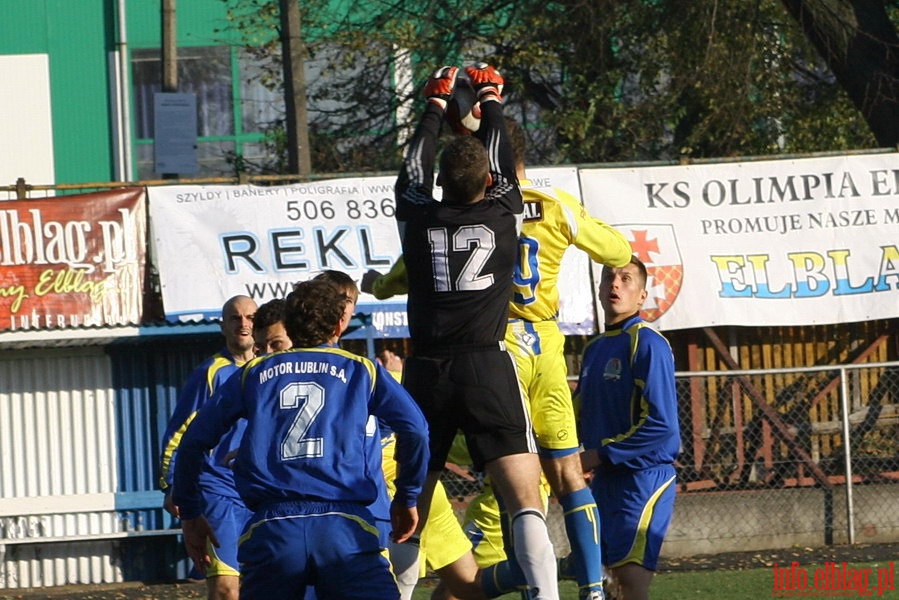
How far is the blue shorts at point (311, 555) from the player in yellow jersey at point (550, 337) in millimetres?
1542

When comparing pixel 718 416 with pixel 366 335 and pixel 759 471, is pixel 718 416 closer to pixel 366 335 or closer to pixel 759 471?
pixel 759 471

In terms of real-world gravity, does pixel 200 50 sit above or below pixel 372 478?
above

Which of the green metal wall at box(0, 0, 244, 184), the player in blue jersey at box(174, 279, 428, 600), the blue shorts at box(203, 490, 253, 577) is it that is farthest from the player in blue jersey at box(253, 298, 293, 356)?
the green metal wall at box(0, 0, 244, 184)

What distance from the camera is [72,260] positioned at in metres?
11.8

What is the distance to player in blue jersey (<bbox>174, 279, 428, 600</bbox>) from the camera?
511 cm

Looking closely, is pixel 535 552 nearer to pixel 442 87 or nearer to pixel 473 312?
pixel 473 312

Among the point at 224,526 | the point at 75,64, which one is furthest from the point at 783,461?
the point at 75,64

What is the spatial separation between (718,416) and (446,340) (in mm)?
7307

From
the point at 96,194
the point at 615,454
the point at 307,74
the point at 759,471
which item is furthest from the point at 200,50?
the point at 615,454

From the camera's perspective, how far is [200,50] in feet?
77.5

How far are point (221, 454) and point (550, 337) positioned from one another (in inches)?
79.1

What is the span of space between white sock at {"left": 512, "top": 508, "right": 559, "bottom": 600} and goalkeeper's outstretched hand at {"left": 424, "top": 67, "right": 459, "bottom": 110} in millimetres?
1820

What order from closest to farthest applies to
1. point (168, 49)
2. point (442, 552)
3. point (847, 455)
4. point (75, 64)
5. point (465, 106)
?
point (465, 106), point (442, 552), point (847, 455), point (168, 49), point (75, 64)

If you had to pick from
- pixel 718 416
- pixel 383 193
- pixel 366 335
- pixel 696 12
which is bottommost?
pixel 718 416
